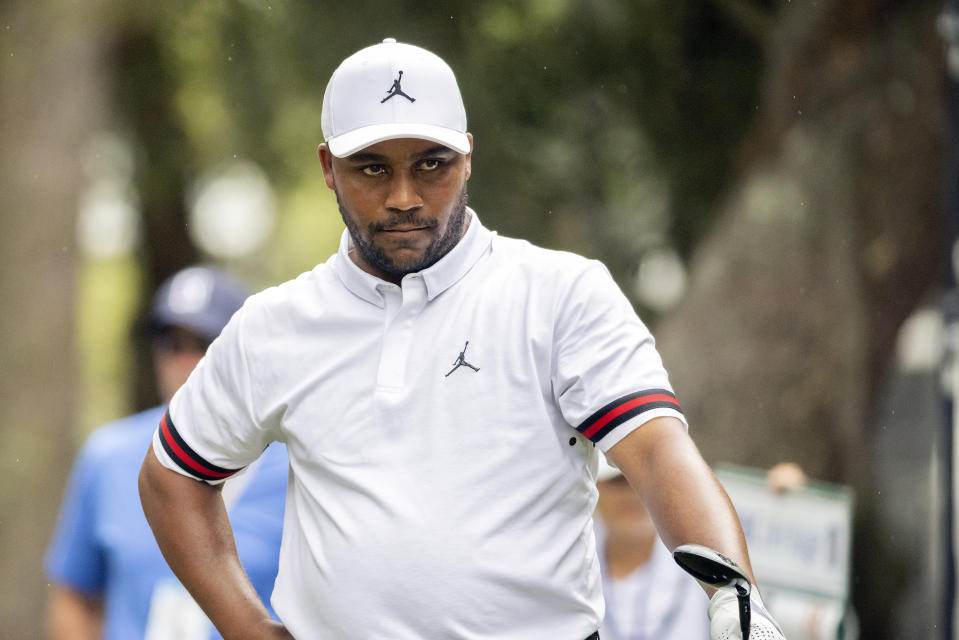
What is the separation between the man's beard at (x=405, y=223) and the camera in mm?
2205

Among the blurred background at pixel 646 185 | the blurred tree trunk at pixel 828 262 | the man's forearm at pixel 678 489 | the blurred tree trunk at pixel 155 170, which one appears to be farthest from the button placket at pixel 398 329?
the blurred tree trunk at pixel 155 170

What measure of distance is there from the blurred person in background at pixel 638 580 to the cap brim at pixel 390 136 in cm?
154

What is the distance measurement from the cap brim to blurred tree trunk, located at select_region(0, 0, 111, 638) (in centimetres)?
689

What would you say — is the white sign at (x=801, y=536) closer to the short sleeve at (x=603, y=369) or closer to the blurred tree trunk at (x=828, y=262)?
the blurred tree trunk at (x=828, y=262)

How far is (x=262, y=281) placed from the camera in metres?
17.9

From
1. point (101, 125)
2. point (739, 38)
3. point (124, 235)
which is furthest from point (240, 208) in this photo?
point (739, 38)

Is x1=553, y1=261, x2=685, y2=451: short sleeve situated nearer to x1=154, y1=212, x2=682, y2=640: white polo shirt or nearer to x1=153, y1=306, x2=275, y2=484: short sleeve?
x1=154, y1=212, x2=682, y2=640: white polo shirt

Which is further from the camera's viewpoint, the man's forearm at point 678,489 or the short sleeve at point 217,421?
the short sleeve at point 217,421

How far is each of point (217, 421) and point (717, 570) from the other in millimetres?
955

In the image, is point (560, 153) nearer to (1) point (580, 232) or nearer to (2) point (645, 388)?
(1) point (580, 232)

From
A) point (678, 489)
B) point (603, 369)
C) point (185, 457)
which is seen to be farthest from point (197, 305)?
point (678, 489)

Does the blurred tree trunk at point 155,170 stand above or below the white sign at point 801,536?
above

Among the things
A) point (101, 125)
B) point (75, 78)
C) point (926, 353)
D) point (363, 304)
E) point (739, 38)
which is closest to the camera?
point (363, 304)

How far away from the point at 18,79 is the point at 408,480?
7310 mm
